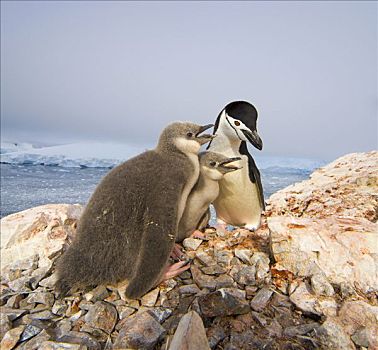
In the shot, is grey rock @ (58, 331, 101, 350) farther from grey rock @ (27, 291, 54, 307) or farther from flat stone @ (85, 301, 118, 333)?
grey rock @ (27, 291, 54, 307)

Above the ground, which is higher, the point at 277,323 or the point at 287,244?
the point at 287,244

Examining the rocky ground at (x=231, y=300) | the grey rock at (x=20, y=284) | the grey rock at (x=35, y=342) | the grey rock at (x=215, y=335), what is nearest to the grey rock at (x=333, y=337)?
the rocky ground at (x=231, y=300)

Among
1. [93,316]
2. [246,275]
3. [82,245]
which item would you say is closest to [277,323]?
[246,275]

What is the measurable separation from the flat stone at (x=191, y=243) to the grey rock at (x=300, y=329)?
0.55m

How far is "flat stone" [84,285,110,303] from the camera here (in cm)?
95

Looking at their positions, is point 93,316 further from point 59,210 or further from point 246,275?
point 59,210

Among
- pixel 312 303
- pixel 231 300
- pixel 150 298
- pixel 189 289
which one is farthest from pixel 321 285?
pixel 150 298

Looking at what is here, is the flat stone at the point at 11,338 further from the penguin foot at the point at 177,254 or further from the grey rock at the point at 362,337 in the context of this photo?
the grey rock at the point at 362,337

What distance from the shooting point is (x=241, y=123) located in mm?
1403

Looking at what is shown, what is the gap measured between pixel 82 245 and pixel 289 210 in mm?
1279

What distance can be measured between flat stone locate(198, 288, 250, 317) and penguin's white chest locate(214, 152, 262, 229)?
29.7 inches

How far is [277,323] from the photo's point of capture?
77 centimetres

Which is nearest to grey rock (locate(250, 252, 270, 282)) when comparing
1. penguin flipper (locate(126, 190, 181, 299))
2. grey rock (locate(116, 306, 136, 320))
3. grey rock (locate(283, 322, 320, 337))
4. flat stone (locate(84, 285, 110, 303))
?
grey rock (locate(283, 322, 320, 337))

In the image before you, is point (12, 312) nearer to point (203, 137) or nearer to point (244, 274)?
point (244, 274)
